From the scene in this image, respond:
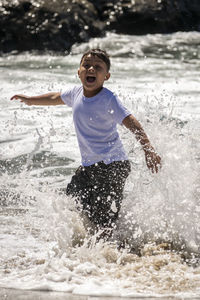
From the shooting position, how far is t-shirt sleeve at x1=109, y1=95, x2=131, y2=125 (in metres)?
4.07

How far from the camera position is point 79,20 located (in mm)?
14359

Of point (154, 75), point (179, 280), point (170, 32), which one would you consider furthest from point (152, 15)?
point (179, 280)

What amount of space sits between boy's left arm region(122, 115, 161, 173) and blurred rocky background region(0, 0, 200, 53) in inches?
388

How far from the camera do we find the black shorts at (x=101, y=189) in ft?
13.8

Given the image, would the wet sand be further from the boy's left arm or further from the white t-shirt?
the white t-shirt

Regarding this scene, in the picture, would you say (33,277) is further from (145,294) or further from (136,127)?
(136,127)

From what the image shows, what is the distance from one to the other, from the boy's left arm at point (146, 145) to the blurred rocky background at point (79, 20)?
985 centimetres

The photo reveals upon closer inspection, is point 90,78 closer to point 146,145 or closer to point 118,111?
point 118,111

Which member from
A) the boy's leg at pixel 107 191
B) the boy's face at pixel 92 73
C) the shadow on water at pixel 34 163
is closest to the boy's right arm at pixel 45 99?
the boy's face at pixel 92 73

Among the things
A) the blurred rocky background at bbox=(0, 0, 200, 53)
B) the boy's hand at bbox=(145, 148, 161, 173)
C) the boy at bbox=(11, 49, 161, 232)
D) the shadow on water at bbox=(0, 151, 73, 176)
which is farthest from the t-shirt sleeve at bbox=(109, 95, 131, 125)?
the blurred rocky background at bbox=(0, 0, 200, 53)

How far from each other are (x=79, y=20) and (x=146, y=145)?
10899 millimetres

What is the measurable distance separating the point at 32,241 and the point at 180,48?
10.4 metres

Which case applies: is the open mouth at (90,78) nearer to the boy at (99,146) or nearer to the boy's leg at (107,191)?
the boy at (99,146)

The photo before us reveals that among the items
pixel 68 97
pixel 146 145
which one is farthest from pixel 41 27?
pixel 146 145
